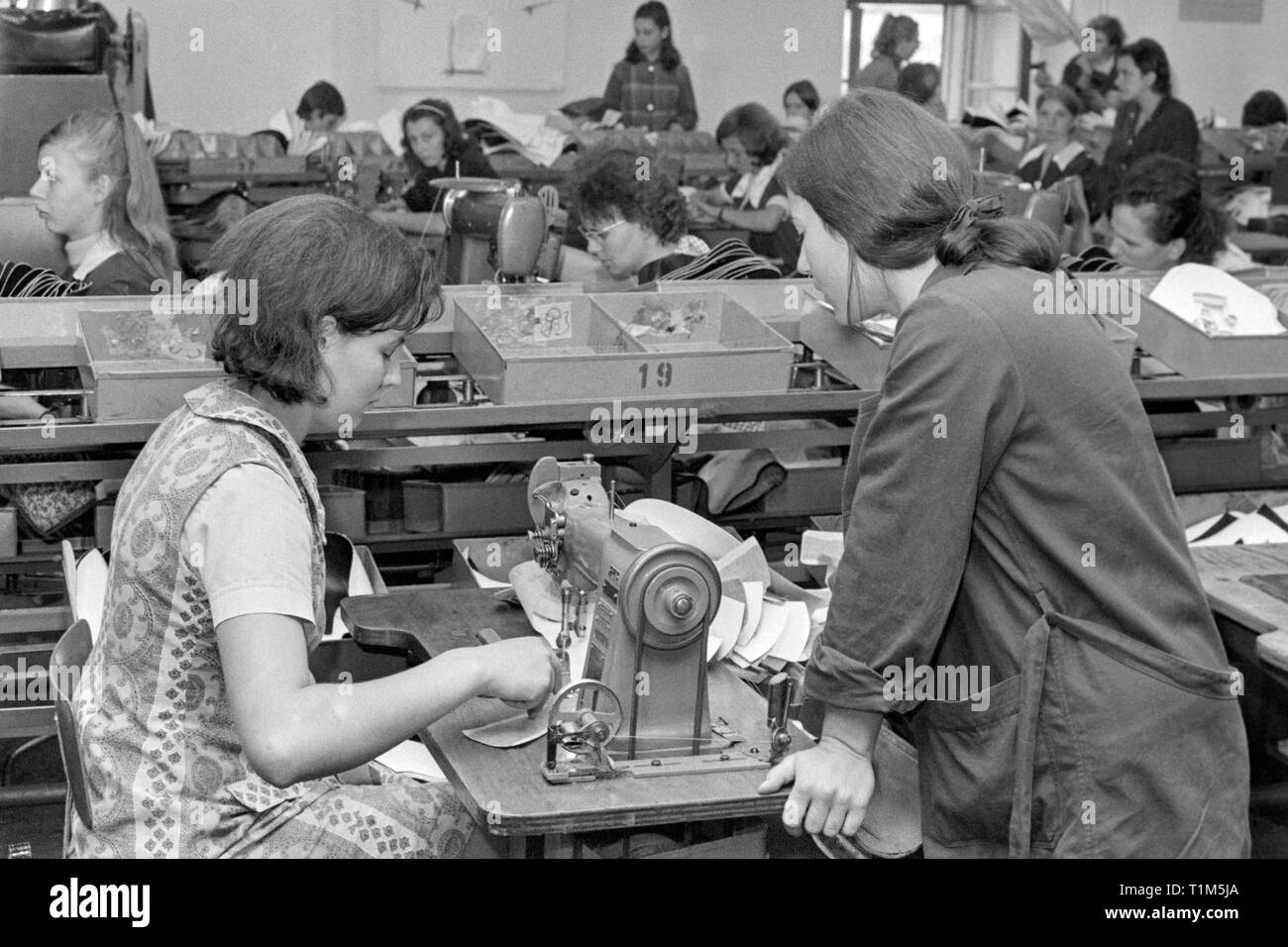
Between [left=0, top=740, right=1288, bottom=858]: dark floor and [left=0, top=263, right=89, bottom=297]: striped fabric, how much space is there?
0.90m

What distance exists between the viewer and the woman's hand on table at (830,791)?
147cm

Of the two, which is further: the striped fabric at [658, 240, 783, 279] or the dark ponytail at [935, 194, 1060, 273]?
the striped fabric at [658, 240, 783, 279]

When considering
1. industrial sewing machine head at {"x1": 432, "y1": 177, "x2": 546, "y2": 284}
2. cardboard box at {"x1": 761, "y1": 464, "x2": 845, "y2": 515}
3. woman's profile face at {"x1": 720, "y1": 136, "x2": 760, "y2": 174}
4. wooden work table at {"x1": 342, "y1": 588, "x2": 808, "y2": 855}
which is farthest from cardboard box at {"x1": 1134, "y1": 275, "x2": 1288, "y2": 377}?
woman's profile face at {"x1": 720, "y1": 136, "x2": 760, "y2": 174}

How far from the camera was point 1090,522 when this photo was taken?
1.40 meters

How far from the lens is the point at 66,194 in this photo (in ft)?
10.8

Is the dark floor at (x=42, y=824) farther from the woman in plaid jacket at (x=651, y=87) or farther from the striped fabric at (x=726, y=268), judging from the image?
the woman in plaid jacket at (x=651, y=87)

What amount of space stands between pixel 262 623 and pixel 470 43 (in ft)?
26.9

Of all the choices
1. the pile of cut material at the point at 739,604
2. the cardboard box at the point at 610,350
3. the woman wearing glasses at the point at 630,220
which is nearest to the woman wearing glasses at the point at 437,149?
the woman wearing glasses at the point at 630,220

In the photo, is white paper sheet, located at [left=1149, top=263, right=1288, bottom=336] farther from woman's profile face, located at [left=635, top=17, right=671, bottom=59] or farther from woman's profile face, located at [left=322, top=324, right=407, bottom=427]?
woman's profile face, located at [left=635, top=17, right=671, bottom=59]

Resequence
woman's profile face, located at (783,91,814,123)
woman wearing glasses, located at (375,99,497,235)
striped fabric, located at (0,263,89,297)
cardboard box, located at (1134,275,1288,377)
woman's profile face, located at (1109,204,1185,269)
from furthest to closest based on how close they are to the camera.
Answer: woman's profile face, located at (783,91,814,123) < woman wearing glasses, located at (375,99,497,235) < woman's profile face, located at (1109,204,1185,269) < striped fabric, located at (0,263,89,297) < cardboard box, located at (1134,275,1288,377)

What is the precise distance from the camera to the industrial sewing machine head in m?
3.03

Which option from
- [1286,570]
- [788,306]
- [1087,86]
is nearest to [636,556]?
[1286,570]

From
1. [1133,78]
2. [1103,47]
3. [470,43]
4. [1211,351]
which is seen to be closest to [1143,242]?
[1211,351]

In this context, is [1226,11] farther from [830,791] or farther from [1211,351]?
[830,791]
